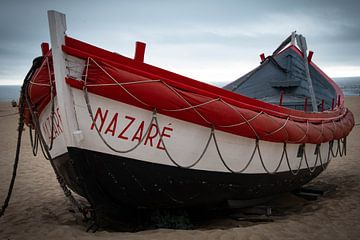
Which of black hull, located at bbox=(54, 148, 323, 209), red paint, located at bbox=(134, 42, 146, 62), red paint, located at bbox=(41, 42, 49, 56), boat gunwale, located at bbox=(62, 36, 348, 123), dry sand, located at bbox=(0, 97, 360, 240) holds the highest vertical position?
red paint, located at bbox=(41, 42, 49, 56)

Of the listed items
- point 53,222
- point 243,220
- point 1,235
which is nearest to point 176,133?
point 243,220

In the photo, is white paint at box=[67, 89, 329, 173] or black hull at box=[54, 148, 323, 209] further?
black hull at box=[54, 148, 323, 209]

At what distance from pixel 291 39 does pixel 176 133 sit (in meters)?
6.19

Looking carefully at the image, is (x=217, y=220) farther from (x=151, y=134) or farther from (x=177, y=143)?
(x=151, y=134)

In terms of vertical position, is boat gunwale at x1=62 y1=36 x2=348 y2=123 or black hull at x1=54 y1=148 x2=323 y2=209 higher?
boat gunwale at x1=62 y1=36 x2=348 y2=123

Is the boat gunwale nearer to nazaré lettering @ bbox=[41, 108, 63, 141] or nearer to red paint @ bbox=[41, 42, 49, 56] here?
nazaré lettering @ bbox=[41, 108, 63, 141]

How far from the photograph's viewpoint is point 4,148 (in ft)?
36.7

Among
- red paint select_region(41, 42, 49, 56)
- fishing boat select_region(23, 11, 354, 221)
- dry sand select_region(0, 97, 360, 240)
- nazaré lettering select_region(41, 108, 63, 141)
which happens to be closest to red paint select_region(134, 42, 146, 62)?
fishing boat select_region(23, 11, 354, 221)

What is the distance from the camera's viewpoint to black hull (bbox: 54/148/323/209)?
303cm

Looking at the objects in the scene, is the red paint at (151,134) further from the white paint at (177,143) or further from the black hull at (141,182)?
the black hull at (141,182)

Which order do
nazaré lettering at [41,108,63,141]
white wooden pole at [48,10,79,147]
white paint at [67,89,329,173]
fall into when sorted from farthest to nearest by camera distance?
nazaré lettering at [41,108,63,141] < white paint at [67,89,329,173] < white wooden pole at [48,10,79,147]

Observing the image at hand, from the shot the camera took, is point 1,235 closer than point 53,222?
Yes

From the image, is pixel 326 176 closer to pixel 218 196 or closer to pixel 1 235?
pixel 218 196

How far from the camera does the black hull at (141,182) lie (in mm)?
3033
